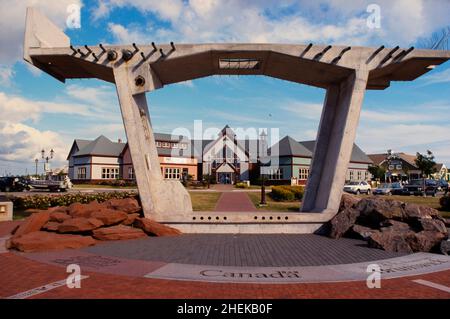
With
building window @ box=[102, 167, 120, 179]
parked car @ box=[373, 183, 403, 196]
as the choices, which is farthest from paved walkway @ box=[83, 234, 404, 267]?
building window @ box=[102, 167, 120, 179]

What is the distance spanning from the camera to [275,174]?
5747 centimetres

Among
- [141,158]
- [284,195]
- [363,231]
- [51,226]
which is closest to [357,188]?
[284,195]

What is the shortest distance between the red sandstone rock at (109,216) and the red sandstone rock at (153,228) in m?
0.59

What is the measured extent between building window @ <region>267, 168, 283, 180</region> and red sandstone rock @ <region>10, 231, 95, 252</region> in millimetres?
47886

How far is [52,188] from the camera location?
3988cm

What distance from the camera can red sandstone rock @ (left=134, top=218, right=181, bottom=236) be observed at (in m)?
12.2

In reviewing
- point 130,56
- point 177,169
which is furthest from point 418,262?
point 177,169

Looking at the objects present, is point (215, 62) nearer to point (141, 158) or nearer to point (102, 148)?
point (141, 158)

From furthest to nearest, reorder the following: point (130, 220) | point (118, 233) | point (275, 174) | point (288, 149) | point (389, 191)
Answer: point (275, 174), point (288, 149), point (389, 191), point (130, 220), point (118, 233)

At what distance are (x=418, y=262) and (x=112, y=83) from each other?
518 inches

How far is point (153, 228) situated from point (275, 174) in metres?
46.5

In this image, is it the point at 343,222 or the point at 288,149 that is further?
the point at 288,149

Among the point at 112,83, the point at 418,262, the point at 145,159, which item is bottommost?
the point at 418,262
